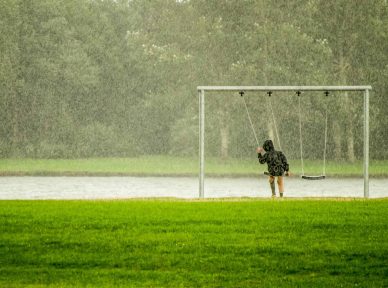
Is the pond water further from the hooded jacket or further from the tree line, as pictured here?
the tree line

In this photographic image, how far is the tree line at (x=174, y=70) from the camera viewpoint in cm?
5684

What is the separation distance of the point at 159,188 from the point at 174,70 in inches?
1288

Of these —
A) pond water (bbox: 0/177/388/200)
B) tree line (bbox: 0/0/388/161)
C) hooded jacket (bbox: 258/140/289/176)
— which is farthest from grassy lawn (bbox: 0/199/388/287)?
tree line (bbox: 0/0/388/161)

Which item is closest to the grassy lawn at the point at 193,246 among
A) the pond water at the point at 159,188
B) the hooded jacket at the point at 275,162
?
the hooded jacket at the point at 275,162

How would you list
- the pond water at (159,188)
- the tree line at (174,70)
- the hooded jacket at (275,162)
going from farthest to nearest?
the tree line at (174,70) < the pond water at (159,188) < the hooded jacket at (275,162)

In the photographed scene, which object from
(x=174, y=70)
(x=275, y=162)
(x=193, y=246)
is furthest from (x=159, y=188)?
(x=174, y=70)

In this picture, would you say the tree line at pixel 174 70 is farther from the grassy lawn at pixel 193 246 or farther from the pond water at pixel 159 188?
the grassy lawn at pixel 193 246

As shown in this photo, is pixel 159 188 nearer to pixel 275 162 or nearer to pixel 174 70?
pixel 275 162

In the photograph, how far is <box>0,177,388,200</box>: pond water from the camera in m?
28.1

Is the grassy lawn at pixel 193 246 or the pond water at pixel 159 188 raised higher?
the grassy lawn at pixel 193 246

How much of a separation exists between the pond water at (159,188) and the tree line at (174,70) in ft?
58.0

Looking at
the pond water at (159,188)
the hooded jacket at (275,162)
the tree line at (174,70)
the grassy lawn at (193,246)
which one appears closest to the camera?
the grassy lawn at (193,246)

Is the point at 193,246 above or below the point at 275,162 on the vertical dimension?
below

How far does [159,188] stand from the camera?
32438mm
